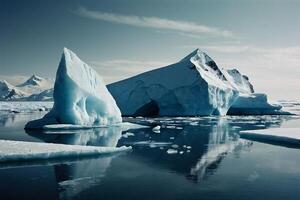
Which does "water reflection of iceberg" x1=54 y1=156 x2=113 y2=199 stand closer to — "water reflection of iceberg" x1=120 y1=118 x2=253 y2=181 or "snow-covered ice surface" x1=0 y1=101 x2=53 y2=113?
"water reflection of iceberg" x1=120 y1=118 x2=253 y2=181

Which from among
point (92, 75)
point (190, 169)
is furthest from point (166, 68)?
point (190, 169)

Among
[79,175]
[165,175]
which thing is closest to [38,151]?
[79,175]

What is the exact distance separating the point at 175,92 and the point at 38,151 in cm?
2157

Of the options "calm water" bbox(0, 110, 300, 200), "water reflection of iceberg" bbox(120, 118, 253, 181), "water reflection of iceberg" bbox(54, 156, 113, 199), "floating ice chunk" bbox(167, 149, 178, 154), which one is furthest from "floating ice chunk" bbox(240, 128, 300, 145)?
"water reflection of iceberg" bbox(54, 156, 113, 199)

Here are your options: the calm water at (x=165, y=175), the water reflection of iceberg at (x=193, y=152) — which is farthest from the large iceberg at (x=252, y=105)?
the calm water at (x=165, y=175)

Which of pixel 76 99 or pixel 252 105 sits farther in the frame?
pixel 252 105

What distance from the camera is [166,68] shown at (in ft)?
106

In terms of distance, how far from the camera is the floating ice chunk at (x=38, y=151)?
8.97 metres

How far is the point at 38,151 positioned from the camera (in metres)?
9.38

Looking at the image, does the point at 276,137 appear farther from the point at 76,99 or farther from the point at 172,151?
the point at 76,99

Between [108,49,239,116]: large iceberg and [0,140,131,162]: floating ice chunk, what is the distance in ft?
66.0

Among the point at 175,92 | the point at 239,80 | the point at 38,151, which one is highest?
the point at 239,80

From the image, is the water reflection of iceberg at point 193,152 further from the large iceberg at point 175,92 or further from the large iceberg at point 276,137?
the large iceberg at point 175,92

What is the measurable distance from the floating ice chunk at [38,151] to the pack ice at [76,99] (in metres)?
7.07
